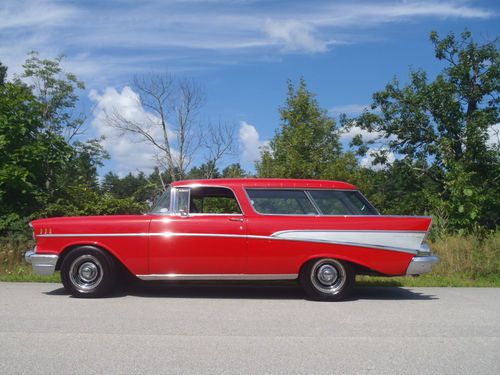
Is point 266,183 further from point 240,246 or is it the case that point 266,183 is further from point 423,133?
point 423,133

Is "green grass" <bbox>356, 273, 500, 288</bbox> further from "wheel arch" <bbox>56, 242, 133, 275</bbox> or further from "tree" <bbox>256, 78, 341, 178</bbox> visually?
"tree" <bbox>256, 78, 341, 178</bbox>

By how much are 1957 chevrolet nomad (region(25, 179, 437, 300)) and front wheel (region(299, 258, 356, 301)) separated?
0.01 metres

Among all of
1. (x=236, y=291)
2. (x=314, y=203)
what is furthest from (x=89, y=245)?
(x=314, y=203)

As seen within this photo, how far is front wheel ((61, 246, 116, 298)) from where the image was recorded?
7.74 metres

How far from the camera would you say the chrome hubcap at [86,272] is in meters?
7.79

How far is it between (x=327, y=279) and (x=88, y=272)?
11.9 ft

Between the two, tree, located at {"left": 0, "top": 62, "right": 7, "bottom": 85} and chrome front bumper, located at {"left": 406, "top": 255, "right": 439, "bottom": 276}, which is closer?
chrome front bumper, located at {"left": 406, "top": 255, "right": 439, "bottom": 276}

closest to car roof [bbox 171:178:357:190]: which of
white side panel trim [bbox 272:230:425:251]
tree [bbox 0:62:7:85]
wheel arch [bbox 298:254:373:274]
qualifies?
white side panel trim [bbox 272:230:425:251]

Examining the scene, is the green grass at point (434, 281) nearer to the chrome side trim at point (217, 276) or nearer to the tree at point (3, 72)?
the chrome side trim at point (217, 276)

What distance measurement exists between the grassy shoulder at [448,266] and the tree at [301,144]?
6.59m

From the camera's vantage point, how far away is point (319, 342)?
5.34m

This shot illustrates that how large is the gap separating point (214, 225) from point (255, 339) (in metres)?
2.55

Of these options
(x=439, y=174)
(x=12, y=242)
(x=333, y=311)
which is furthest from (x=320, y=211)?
(x=439, y=174)

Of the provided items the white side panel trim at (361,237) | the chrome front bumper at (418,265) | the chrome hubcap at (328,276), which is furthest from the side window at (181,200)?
the chrome front bumper at (418,265)
